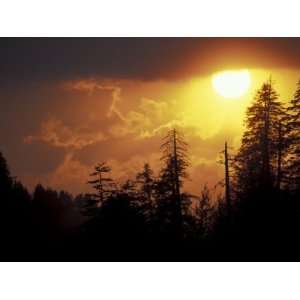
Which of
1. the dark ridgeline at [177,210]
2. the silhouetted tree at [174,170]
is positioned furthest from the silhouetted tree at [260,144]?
the silhouetted tree at [174,170]

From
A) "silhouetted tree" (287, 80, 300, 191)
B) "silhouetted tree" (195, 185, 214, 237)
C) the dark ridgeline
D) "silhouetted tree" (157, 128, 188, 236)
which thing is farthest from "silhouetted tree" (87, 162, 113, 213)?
"silhouetted tree" (287, 80, 300, 191)

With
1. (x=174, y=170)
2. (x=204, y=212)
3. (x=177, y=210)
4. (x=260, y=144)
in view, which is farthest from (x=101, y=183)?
(x=260, y=144)

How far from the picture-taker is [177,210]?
1084 centimetres

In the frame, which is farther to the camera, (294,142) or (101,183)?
(294,142)

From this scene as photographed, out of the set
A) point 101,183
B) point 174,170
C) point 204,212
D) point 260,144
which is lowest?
point 204,212

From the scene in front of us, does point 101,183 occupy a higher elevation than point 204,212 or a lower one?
higher

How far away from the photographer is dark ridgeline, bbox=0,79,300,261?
34.5ft

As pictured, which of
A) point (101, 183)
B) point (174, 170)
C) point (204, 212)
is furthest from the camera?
point (204, 212)

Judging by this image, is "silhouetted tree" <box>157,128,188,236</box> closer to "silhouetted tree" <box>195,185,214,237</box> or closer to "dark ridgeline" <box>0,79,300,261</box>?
"dark ridgeline" <box>0,79,300,261</box>

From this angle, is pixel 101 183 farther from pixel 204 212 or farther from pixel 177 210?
pixel 204 212

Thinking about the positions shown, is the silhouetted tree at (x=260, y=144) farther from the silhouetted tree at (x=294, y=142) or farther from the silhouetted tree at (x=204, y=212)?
the silhouetted tree at (x=204, y=212)
